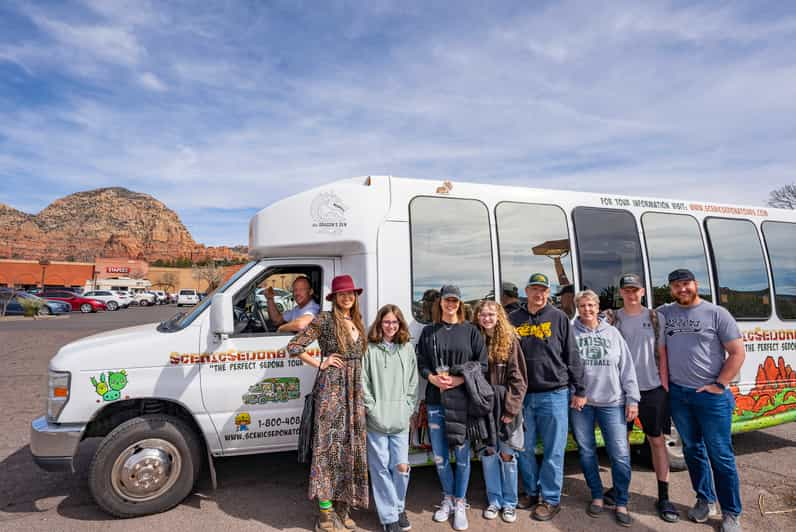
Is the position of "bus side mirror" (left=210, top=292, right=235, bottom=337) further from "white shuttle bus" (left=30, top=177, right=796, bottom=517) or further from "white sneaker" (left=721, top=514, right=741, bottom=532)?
"white sneaker" (left=721, top=514, right=741, bottom=532)

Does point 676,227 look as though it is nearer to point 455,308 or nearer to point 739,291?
point 739,291

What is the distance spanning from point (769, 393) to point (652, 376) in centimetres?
263

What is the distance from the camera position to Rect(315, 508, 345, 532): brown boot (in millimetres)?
3764

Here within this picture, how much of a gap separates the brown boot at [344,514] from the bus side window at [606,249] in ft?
10.5

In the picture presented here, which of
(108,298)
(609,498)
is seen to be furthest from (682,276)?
(108,298)

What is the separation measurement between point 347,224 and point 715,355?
3.35 m

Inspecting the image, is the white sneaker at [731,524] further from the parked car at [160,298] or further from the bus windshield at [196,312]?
the parked car at [160,298]

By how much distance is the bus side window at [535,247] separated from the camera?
4.82m

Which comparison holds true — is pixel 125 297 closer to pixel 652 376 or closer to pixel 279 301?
pixel 279 301

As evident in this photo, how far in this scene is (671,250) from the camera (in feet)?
17.8

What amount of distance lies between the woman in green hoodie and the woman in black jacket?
191 millimetres

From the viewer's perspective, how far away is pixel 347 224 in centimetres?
443

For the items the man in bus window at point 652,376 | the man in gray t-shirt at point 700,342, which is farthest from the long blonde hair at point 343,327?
the man in gray t-shirt at point 700,342

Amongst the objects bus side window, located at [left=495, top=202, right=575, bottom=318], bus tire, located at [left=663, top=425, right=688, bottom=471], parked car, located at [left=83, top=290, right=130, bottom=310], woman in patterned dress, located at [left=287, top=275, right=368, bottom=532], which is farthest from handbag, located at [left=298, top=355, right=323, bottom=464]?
parked car, located at [left=83, top=290, right=130, bottom=310]
